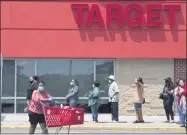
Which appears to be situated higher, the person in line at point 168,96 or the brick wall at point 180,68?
the brick wall at point 180,68

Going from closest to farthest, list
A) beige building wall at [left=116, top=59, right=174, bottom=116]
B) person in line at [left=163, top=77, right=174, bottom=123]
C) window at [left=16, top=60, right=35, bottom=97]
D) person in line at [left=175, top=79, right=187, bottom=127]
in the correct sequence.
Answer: person in line at [left=175, top=79, right=187, bottom=127]
person in line at [left=163, top=77, right=174, bottom=123]
beige building wall at [left=116, top=59, right=174, bottom=116]
window at [left=16, top=60, right=35, bottom=97]

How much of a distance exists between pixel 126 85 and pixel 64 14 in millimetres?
4105

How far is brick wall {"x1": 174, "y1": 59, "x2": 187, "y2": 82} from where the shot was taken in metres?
21.9

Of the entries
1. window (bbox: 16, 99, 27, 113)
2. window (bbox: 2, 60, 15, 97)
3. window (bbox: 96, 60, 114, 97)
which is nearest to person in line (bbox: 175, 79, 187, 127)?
window (bbox: 96, 60, 114, 97)

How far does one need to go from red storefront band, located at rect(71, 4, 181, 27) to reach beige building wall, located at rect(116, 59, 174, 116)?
1683 millimetres

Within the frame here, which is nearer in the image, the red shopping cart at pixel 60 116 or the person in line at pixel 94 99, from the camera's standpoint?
the red shopping cart at pixel 60 116

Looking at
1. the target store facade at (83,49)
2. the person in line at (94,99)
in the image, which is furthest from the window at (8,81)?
the person in line at (94,99)

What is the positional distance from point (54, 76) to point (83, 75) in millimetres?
1265

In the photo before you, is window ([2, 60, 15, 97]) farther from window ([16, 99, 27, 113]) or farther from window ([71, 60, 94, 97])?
window ([71, 60, 94, 97])

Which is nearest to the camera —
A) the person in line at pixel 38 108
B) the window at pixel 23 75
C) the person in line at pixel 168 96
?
the person in line at pixel 38 108

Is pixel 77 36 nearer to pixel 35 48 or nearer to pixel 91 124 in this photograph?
pixel 35 48

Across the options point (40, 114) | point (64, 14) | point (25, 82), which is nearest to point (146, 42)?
point (64, 14)

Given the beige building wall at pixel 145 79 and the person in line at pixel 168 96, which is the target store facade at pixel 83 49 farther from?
the person in line at pixel 168 96

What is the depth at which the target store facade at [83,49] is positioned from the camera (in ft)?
71.7
